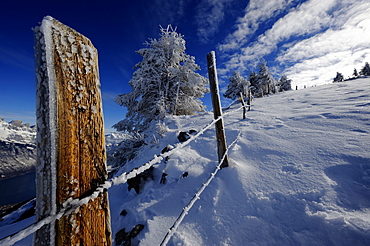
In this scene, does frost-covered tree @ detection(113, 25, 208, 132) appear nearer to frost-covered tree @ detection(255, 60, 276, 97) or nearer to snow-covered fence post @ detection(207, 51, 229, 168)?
snow-covered fence post @ detection(207, 51, 229, 168)

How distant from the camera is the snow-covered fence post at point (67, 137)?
0.77m

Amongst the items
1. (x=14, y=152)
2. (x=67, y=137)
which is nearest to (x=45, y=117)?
(x=67, y=137)

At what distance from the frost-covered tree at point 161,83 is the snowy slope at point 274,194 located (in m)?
6.40

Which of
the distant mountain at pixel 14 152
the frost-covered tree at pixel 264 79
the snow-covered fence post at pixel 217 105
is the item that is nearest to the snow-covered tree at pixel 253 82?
the frost-covered tree at pixel 264 79

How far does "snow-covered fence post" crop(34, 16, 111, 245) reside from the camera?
2.52ft

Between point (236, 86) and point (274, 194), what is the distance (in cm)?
2921

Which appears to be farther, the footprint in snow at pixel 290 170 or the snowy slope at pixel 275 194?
the footprint in snow at pixel 290 170

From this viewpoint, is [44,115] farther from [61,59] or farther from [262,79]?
[262,79]

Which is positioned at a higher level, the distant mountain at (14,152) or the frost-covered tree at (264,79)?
the frost-covered tree at (264,79)

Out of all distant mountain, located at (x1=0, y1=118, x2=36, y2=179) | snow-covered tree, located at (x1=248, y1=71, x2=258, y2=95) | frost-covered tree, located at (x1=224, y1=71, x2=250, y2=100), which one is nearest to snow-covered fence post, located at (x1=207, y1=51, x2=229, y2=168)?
frost-covered tree, located at (x1=224, y1=71, x2=250, y2=100)

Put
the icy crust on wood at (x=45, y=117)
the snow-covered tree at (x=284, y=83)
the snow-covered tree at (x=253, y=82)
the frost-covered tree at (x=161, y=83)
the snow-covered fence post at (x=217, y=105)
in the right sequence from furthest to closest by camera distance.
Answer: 1. the snow-covered tree at (x=284, y=83)
2. the snow-covered tree at (x=253, y=82)
3. the frost-covered tree at (x=161, y=83)
4. the snow-covered fence post at (x=217, y=105)
5. the icy crust on wood at (x=45, y=117)

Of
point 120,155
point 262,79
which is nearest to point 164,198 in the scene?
point 120,155

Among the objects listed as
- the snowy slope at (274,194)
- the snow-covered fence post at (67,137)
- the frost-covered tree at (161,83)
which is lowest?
the snowy slope at (274,194)

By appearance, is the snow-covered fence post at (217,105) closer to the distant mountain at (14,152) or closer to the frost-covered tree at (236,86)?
the frost-covered tree at (236,86)
